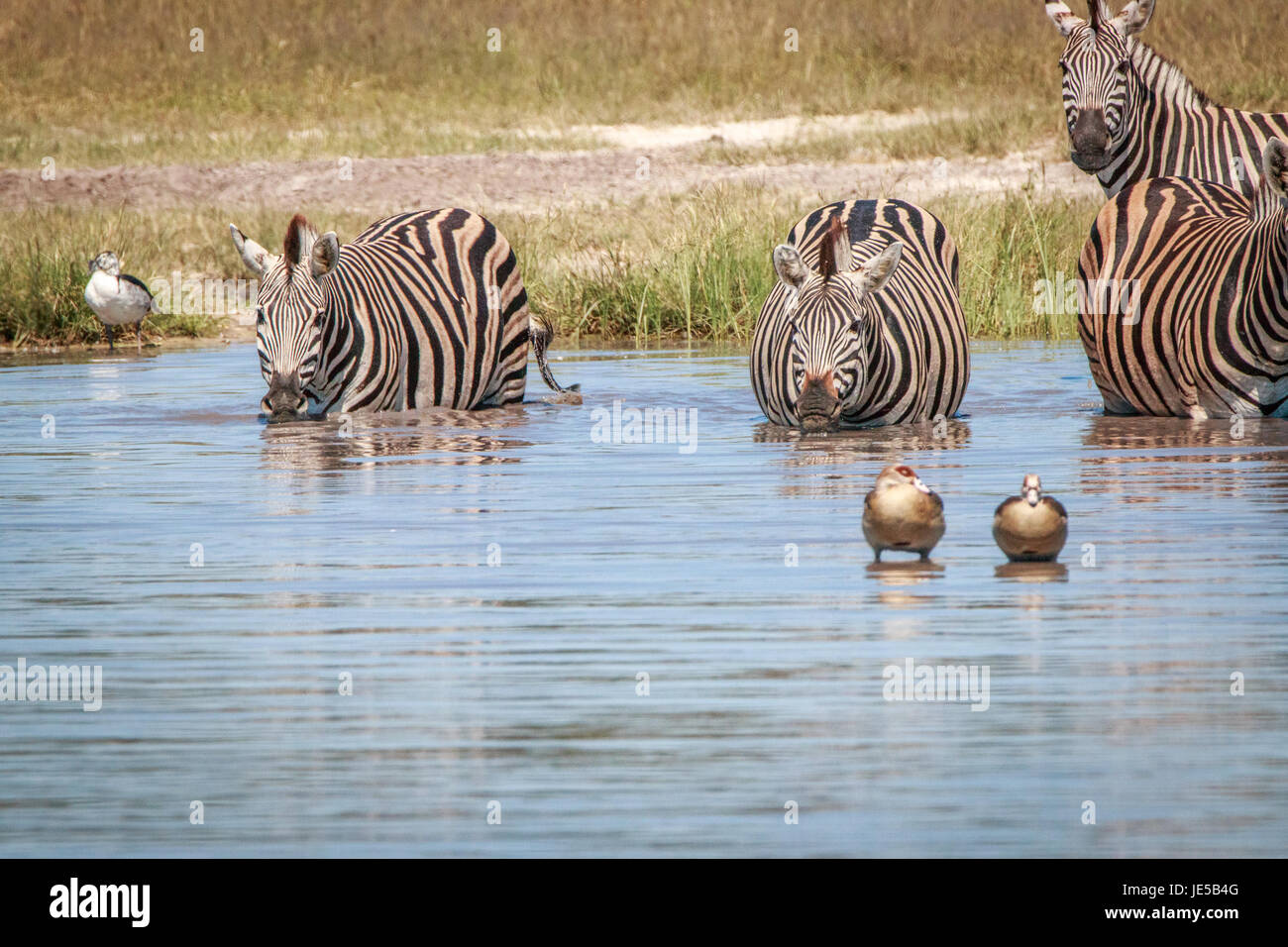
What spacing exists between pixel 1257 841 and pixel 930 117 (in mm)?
24977

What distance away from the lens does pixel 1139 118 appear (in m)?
13.7

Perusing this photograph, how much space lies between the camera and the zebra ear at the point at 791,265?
11727 millimetres

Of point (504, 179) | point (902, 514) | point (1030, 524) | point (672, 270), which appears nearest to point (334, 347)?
point (902, 514)

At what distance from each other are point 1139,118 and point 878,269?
8.96 ft

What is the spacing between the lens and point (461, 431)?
1241 centimetres

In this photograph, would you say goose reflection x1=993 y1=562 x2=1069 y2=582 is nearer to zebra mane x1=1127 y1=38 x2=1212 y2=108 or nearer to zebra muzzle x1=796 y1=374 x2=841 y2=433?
zebra muzzle x1=796 y1=374 x2=841 y2=433

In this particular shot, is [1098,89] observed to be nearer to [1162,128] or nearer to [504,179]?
[1162,128]

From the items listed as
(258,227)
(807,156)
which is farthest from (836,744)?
(807,156)

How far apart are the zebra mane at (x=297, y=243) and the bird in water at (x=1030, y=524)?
544 cm

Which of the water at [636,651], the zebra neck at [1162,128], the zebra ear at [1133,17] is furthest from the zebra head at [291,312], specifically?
the zebra ear at [1133,17]

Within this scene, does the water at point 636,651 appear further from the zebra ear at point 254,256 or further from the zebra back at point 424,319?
the zebra ear at point 254,256

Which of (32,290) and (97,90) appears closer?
(32,290)
